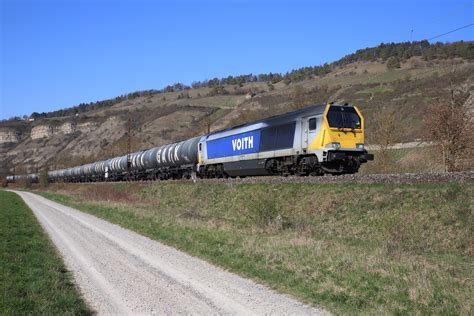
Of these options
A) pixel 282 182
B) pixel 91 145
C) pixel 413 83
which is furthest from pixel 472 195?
pixel 91 145

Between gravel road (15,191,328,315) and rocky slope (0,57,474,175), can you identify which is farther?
rocky slope (0,57,474,175)

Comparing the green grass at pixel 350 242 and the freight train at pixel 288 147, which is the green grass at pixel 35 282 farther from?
the freight train at pixel 288 147

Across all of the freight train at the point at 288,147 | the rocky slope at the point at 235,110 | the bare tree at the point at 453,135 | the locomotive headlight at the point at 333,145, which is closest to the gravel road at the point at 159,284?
the locomotive headlight at the point at 333,145

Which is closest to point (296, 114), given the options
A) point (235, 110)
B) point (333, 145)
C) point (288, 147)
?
point (288, 147)

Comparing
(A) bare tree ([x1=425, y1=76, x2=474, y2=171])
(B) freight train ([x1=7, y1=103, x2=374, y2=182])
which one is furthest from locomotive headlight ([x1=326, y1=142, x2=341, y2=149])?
(A) bare tree ([x1=425, y1=76, x2=474, y2=171])

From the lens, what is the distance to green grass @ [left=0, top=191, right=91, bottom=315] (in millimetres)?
8070

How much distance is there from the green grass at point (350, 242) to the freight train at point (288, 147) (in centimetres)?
195

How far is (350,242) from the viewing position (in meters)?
14.4

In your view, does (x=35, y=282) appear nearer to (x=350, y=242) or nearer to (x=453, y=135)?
(x=350, y=242)

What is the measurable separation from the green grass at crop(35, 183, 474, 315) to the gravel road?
0.55 m

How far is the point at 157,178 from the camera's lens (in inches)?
1873

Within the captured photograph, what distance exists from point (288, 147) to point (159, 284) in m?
14.8

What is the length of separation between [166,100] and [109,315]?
19492 centimetres

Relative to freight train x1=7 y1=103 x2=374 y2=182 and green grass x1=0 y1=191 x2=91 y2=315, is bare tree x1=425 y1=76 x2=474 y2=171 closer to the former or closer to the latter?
freight train x1=7 y1=103 x2=374 y2=182
